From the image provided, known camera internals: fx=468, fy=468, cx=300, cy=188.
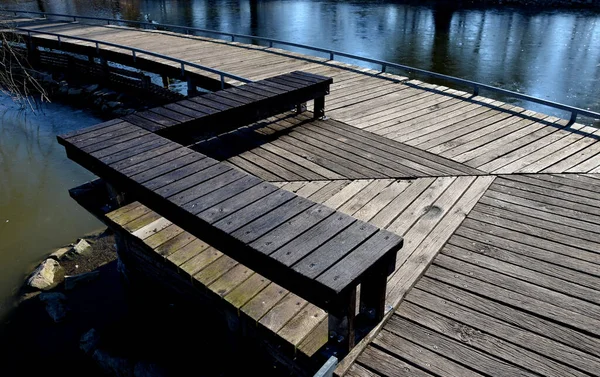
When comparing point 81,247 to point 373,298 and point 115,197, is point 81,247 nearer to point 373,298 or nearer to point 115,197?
point 115,197

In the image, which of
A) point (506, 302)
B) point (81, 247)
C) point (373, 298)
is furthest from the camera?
point (81, 247)

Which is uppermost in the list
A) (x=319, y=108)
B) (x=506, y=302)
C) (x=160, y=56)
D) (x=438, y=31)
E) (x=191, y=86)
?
(x=160, y=56)

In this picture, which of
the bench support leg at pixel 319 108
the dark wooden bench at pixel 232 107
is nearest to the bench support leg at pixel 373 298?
the dark wooden bench at pixel 232 107

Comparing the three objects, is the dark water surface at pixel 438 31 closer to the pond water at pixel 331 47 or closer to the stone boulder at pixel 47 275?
the pond water at pixel 331 47

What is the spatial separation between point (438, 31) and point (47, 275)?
26206 millimetres

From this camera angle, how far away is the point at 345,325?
148 inches

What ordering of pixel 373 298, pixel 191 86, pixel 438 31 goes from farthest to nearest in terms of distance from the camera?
1. pixel 438 31
2. pixel 191 86
3. pixel 373 298

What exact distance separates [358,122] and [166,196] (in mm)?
5127

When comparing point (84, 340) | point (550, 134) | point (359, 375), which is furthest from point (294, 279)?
point (550, 134)

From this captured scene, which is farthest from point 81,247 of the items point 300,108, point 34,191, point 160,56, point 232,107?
point 160,56

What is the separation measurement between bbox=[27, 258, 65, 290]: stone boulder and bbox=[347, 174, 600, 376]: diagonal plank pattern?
7164 mm

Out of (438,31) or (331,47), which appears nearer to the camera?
(331,47)

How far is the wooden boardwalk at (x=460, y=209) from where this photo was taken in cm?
389

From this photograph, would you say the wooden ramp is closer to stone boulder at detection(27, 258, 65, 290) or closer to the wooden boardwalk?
the wooden boardwalk
